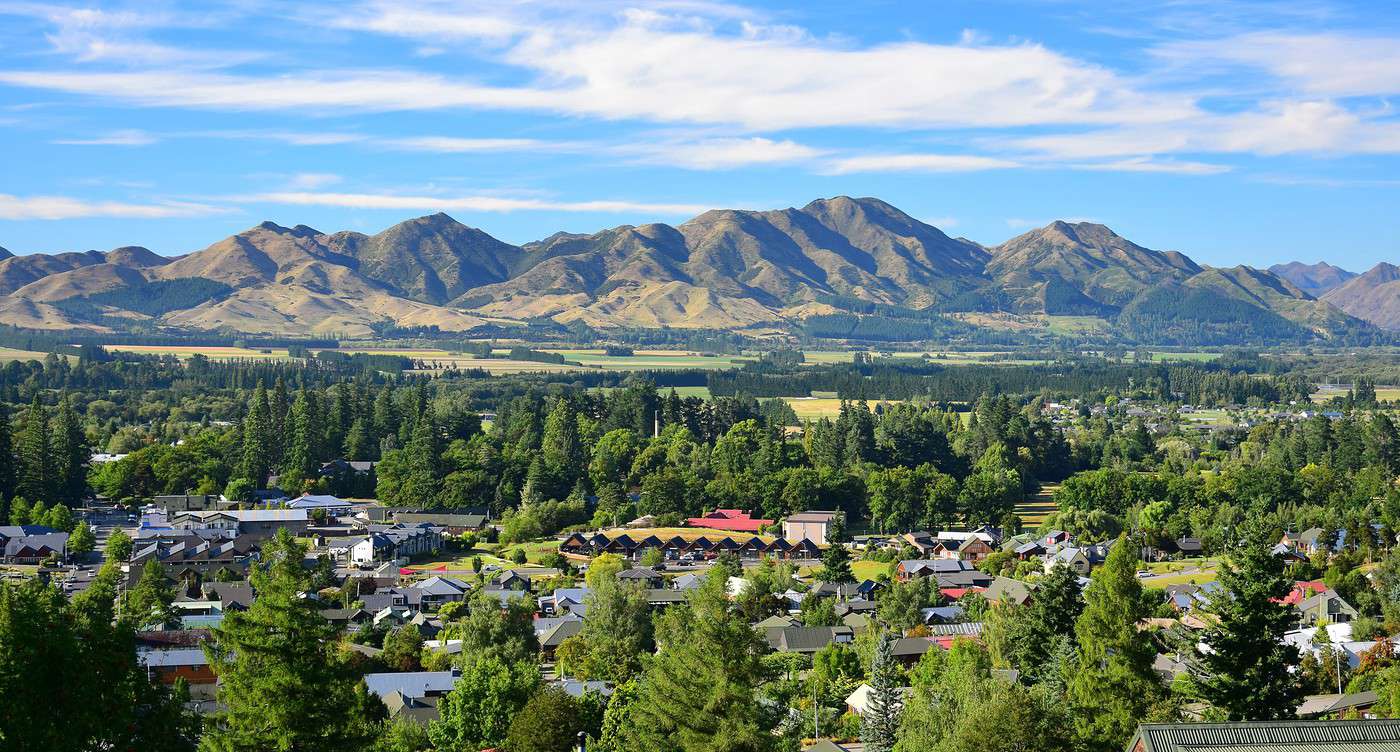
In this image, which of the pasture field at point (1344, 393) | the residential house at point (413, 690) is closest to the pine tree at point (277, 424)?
the residential house at point (413, 690)

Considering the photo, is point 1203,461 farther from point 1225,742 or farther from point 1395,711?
point 1225,742

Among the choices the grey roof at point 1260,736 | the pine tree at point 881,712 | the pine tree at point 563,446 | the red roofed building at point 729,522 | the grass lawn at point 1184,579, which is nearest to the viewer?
the grey roof at point 1260,736

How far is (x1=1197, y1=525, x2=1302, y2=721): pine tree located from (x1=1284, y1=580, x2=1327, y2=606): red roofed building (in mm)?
25860

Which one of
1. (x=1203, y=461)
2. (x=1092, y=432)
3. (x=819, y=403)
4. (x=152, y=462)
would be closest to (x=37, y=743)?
(x=152, y=462)

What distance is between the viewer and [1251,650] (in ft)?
74.3

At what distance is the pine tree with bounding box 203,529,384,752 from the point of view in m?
18.2

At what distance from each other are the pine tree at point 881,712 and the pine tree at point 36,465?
163 ft

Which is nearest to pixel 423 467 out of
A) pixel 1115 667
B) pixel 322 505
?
pixel 322 505

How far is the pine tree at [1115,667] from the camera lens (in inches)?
954

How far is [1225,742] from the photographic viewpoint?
19.3 meters

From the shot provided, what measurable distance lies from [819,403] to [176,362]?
273 feet

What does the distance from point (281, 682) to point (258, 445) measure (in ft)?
209

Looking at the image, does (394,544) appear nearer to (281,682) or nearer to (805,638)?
(805,638)

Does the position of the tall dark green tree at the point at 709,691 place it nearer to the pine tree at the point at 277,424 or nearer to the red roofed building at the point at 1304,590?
the red roofed building at the point at 1304,590
